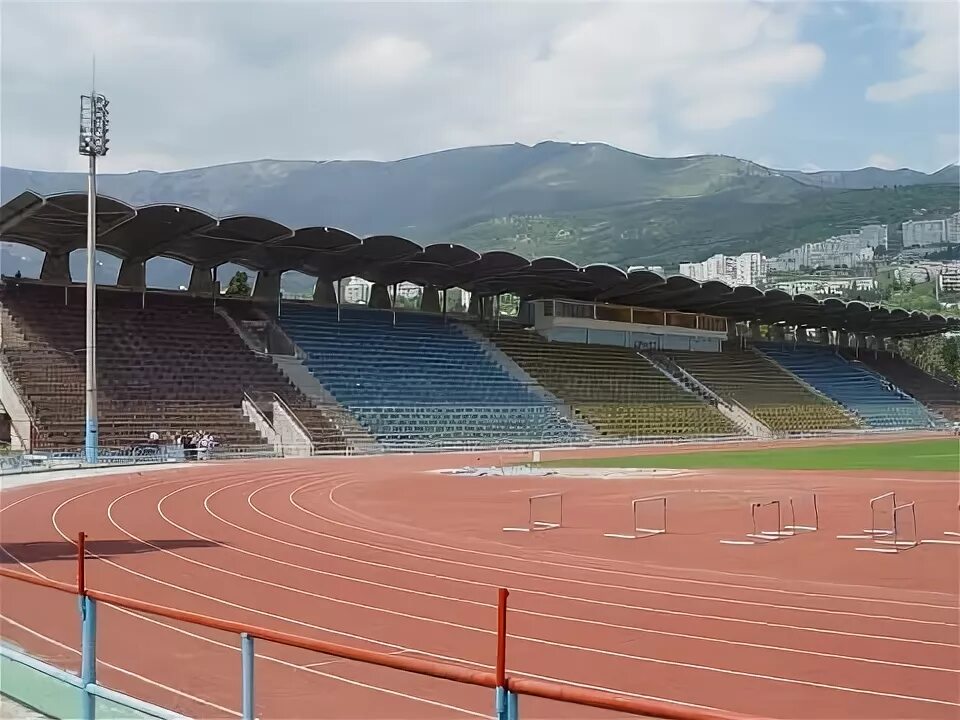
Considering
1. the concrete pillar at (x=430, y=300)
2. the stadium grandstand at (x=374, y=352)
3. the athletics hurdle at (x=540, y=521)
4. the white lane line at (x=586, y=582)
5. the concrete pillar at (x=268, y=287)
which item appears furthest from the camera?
the concrete pillar at (x=430, y=300)

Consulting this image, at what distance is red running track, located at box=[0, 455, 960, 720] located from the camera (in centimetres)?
664

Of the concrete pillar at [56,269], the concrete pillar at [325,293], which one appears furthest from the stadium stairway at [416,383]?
the concrete pillar at [56,269]

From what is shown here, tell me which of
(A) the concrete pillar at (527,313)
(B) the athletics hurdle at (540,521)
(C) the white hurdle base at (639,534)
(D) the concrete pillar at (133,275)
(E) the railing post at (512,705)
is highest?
(D) the concrete pillar at (133,275)

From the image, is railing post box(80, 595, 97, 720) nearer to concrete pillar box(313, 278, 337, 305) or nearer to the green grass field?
the green grass field

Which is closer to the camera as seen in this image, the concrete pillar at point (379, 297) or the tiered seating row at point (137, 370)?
the tiered seating row at point (137, 370)

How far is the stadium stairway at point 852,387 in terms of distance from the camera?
2877 inches

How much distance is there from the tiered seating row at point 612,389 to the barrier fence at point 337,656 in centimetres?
4735

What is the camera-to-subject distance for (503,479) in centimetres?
2942

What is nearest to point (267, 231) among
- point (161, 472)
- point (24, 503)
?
point (161, 472)

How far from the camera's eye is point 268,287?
50625 mm

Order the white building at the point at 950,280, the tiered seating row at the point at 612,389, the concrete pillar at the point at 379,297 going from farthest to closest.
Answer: the white building at the point at 950,280 < the concrete pillar at the point at 379,297 < the tiered seating row at the point at 612,389

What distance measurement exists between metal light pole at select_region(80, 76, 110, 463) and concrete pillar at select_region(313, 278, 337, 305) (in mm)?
18968

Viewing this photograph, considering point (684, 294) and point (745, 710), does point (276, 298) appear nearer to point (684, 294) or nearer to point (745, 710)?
point (684, 294)

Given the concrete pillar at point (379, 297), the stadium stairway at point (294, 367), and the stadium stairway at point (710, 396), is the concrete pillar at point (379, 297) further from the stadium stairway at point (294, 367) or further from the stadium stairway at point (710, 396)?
the stadium stairway at point (710, 396)
